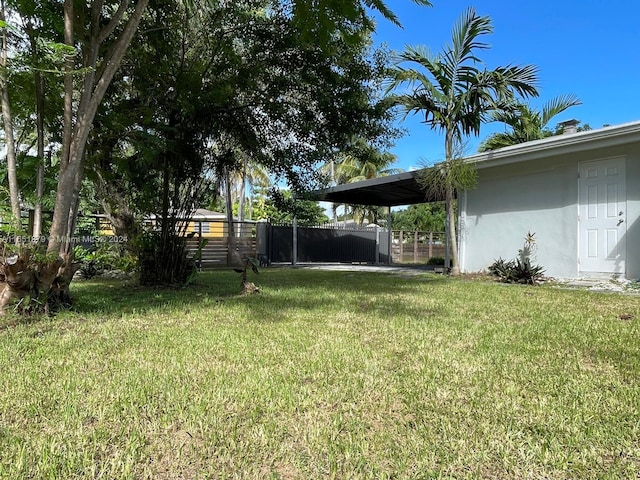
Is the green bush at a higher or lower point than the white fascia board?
lower

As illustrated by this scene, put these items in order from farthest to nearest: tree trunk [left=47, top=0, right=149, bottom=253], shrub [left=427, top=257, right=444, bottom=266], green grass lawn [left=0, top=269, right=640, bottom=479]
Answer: shrub [left=427, top=257, right=444, bottom=266] → tree trunk [left=47, top=0, right=149, bottom=253] → green grass lawn [left=0, top=269, right=640, bottom=479]

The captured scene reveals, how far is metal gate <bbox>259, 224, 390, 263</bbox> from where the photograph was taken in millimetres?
15430

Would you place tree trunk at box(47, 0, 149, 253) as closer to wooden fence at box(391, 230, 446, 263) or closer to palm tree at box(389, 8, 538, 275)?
palm tree at box(389, 8, 538, 275)

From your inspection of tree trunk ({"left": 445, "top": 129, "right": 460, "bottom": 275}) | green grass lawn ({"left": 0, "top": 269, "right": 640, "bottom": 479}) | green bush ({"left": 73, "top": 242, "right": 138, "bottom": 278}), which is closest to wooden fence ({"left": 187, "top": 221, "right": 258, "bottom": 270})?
green bush ({"left": 73, "top": 242, "right": 138, "bottom": 278})

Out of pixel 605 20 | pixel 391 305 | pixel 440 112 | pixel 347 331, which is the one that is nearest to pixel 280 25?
pixel 440 112

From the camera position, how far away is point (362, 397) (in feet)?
7.41

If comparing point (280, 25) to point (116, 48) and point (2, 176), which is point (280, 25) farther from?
point (2, 176)

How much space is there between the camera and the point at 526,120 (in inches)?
367

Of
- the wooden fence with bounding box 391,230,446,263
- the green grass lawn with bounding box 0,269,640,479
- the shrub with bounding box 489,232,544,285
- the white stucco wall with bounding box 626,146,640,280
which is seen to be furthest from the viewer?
the wooden fence with bounding box 391,230,446,263

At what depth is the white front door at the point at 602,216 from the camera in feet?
24.0

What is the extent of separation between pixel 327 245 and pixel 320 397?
14880mm

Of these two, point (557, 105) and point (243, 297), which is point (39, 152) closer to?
point (243, 297)

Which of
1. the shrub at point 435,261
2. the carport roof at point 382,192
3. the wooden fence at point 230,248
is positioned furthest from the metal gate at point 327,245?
the carport roof at point 382,192

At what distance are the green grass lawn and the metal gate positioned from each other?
1118cm
